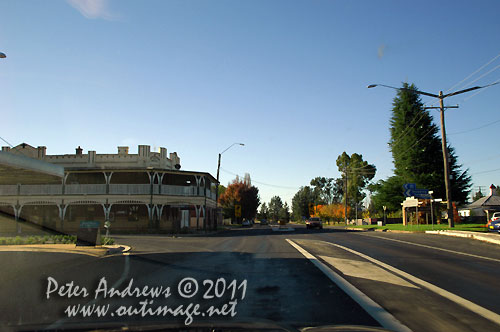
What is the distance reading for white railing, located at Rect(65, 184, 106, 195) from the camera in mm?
37875

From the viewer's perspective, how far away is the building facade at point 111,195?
37812mm

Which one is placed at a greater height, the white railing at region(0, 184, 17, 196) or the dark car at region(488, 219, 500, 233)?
the white railing at region(0, 184, 17, 196)

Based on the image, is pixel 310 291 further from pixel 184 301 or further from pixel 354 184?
pixel 354 184

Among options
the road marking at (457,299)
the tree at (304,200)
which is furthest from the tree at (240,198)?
the road marking at (457,299)

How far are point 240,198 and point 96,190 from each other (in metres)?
43.1

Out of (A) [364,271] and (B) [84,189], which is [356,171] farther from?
(A) [364,271]

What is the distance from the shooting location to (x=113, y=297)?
704 cm

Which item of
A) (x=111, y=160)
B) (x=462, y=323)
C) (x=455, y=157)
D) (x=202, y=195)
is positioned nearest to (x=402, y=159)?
(x=455, y=157)

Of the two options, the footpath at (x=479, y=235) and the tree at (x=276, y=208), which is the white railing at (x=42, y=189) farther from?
the tree at (x=276, y=208)

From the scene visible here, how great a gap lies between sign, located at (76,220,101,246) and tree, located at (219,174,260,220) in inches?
2390

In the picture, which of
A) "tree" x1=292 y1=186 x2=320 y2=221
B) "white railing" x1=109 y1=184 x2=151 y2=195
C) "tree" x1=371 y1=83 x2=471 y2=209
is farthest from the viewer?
"tree" x1=292 y1=186 x2=320 y2=221

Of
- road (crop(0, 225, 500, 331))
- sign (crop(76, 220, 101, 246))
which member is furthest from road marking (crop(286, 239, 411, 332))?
sign (crop(76, 220, 101, 246))

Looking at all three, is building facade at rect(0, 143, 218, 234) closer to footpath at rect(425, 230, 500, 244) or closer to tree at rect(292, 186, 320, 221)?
footpath at rect(425, 230, 500, 244)

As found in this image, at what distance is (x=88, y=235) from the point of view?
1767 centimetres
